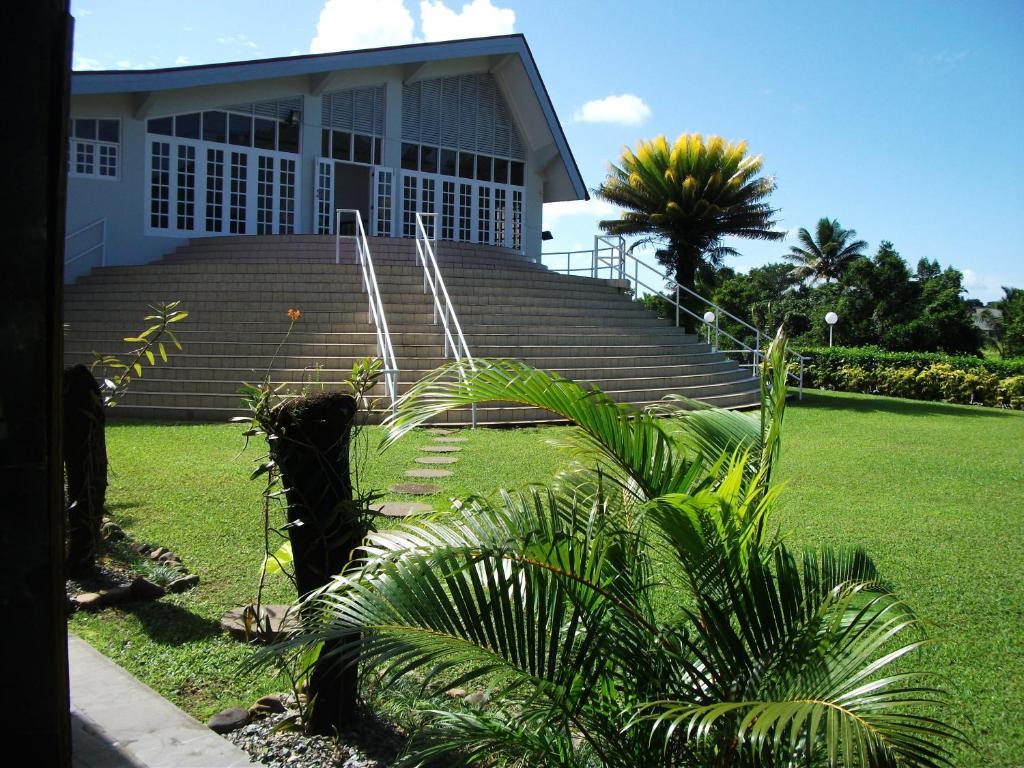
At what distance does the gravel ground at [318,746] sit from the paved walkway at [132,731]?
13 cm

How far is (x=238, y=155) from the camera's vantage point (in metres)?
19.3

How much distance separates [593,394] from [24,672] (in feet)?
5.02

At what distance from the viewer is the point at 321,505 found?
2.83 meters

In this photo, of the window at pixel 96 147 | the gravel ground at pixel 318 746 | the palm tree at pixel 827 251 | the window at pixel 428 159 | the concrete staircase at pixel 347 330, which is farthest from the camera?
the palm tree at pixel 827 251

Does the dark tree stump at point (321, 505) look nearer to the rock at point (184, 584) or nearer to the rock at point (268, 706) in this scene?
the rock at point (268, 706)

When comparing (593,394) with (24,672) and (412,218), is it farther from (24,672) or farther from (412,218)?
(412,218)

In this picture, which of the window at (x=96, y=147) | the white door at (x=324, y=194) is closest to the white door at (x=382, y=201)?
the white door at (x=324, y=194)

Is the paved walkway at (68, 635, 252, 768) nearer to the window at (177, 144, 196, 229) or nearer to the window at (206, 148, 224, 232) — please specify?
the window at (177, 144, 196, 229)

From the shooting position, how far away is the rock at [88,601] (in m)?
4.07

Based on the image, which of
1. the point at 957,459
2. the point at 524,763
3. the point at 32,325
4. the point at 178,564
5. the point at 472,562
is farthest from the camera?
the point at 957,459

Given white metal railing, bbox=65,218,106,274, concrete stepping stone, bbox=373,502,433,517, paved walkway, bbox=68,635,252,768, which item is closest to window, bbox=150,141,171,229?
white metal railing, bbox=65,218,106,274

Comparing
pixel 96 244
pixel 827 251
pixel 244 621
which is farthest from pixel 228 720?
pixel 827 251

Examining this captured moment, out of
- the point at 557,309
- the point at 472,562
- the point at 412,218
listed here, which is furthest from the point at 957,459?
the point at 412,218

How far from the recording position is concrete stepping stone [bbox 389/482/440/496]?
21.8 ft
